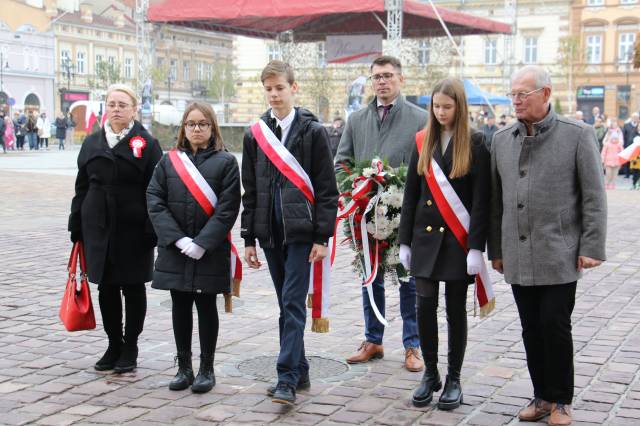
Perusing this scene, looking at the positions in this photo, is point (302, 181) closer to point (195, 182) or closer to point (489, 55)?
point (195, 182)

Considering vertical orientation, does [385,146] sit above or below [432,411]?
above

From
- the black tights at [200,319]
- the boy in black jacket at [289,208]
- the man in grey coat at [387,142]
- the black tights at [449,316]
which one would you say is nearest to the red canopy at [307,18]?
the man in grey coat at [387,142]

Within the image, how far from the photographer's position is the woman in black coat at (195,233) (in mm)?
4832

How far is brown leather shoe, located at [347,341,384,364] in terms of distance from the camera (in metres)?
5.60

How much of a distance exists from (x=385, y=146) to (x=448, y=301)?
1268 millimetres

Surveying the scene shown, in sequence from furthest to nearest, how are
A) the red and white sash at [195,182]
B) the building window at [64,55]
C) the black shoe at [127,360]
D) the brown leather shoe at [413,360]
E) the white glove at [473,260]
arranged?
1. the building window at [64,55]
2. the brown leather shoe at [413,360]
3. the black shoe at [127,360]
4. the red and white sash at [195,182]
5. the white glove at [473,260]

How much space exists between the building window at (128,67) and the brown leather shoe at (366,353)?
73.8 meters

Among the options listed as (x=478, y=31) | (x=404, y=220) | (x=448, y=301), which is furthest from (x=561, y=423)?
(x=478, y=31)

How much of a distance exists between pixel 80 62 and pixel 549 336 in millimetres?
72486

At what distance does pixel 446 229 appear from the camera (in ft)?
15.1

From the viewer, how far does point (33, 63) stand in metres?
66.1

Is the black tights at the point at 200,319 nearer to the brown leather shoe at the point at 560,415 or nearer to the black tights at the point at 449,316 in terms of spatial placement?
the black tights at the point at 449,316

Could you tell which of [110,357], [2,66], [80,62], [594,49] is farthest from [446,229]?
[80,62]

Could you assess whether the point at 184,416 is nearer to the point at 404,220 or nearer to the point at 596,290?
the point at 404,220
